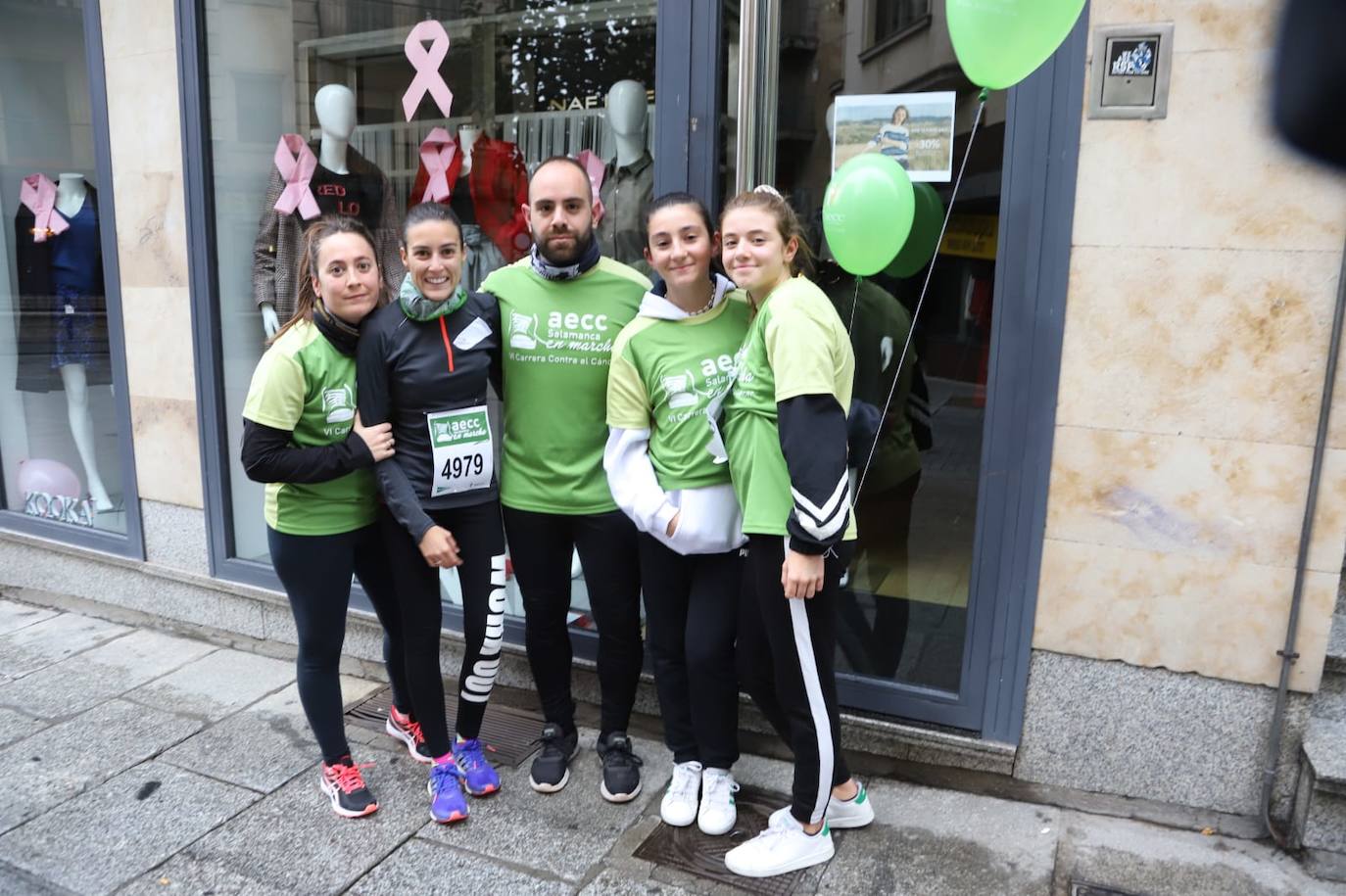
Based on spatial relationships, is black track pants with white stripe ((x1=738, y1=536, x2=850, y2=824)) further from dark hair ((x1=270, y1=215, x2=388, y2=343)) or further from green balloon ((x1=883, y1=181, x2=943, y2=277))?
dark hair ((x1=270, y1=215, x2=388, y2=343))

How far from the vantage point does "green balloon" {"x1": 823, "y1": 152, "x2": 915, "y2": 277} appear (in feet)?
8.99

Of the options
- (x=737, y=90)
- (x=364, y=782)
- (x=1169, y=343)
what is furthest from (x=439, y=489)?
(x=1169, y=343)

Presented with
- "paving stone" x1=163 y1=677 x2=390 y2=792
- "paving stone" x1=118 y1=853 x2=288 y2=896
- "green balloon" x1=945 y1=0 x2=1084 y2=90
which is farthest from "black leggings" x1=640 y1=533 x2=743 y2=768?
"green balloon" x1=945 y1=0 x2=1084 y2=90

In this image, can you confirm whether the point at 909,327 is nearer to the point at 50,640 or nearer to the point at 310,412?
the point at 310,412

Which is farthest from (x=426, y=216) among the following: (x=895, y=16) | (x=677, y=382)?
(x=895, y=16)

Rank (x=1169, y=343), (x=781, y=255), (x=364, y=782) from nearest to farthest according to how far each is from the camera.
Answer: (x=781, y=255) < (x=1169, y=343) < (x=364, y=782)

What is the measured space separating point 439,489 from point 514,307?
2.02 ft

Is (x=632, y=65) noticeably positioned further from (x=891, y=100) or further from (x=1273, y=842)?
(x=1273, y=842)

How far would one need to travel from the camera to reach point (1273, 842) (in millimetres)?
2928

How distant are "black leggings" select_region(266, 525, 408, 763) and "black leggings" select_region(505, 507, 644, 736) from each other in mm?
453

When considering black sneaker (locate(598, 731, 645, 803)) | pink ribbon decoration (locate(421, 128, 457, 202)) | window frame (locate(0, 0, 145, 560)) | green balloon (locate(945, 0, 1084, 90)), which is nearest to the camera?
green balloon (locate(945, 0, 1084, 90))

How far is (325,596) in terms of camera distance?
3.02 metres

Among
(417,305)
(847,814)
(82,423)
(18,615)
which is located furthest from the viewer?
(82,423)

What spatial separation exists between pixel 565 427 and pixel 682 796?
1.21 meters
